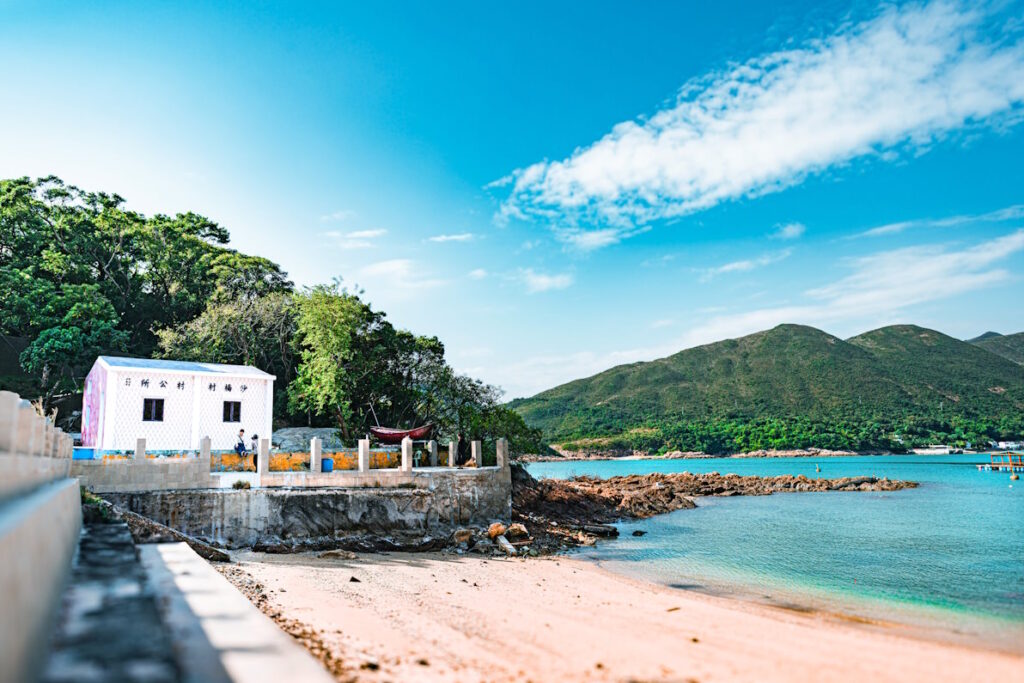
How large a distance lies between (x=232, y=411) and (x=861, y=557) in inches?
948

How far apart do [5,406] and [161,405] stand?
2117 cm

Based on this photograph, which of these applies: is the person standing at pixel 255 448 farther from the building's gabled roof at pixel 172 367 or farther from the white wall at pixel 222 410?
the building's gabled roof at pixel 172 367

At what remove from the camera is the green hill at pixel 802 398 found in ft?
316

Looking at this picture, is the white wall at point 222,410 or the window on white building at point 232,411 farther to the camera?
the window on white building at point 232,411

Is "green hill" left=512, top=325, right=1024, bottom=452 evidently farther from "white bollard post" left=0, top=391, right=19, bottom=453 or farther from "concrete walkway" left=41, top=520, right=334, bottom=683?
"white bollard post" left=0, top=391, right=19, bottom=453

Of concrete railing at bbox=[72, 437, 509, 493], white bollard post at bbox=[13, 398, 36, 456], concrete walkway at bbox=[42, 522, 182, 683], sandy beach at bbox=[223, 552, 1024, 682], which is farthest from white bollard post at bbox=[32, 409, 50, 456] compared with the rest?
concrete railing at bbox=[72, 437, 509, 493]

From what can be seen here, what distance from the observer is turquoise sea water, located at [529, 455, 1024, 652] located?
13.6 m

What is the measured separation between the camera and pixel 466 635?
943 centimetres

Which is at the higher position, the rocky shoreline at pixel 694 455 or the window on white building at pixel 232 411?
the window on white building at pixel 232 411

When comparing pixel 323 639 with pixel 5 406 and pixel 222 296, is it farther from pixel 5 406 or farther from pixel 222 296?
pixel 222 296

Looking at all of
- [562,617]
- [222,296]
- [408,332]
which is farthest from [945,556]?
[222,296]

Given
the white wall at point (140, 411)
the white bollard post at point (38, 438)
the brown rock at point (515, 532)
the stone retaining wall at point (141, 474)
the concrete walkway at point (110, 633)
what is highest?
the white wall at point (140, 411)

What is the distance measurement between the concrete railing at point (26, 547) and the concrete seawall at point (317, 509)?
9.29 metres

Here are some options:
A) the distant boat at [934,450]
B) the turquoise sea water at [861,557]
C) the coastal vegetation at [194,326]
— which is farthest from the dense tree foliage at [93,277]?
the distant boat at [934,450]
